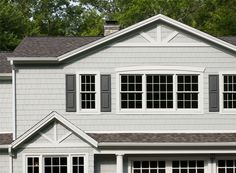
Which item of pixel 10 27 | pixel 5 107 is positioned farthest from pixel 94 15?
pixel 5 107

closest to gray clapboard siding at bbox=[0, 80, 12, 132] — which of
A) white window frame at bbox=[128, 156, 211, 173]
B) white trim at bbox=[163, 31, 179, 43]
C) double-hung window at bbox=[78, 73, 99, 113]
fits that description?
double-hung window at bbox=[78, 73, 99, 113]

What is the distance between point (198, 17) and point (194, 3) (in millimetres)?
2828

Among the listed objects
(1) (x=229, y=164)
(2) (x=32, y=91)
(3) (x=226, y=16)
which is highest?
(3) (x=226, y=16)

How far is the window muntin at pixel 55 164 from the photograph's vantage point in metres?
23.9

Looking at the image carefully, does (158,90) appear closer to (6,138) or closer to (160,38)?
(160,38)

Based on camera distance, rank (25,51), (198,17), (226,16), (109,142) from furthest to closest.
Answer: (198,17) → (226,16) → (25,51) → (109,142)

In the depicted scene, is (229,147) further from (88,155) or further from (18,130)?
(18,130)

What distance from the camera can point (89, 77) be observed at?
82.0ft

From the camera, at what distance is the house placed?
24.7m

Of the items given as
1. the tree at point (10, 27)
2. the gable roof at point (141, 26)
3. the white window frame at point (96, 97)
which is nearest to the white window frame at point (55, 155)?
the white window frame at point (96, 97)

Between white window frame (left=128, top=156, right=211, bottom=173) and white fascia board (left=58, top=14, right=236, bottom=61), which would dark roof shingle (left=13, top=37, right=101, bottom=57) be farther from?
white window frame (left=128, top=156, right=211, bottom=173)

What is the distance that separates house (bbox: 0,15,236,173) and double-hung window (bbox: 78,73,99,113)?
38mm

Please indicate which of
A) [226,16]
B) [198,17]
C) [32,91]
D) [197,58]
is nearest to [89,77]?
[32,91]

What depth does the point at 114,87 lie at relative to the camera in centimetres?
2492
